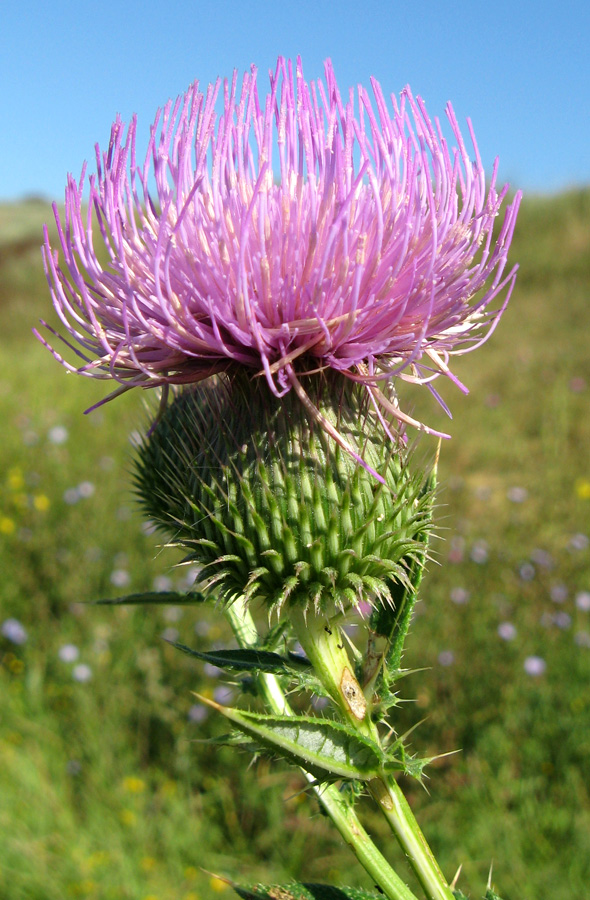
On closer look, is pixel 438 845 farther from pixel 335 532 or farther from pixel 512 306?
pixel 512 306

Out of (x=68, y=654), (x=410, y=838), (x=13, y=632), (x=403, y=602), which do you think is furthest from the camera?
(x=13, y=632)

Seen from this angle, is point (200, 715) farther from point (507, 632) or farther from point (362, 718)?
point (362, 718)

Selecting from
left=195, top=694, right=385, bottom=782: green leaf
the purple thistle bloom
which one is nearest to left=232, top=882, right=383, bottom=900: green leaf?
left=195, top=694, right=385, bottom=782: green leaf

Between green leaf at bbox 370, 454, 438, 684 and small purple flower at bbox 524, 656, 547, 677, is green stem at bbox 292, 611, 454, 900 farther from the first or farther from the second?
small purple flower at bbox 524, 656, 547, 677

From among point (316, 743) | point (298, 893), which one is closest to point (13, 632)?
point (298, 893)

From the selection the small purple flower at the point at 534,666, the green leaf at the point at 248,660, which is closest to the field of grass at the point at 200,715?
the small purple flower at the point at 534,666

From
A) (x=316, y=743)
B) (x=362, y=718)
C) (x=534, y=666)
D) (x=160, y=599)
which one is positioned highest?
(x=160, y=599)
